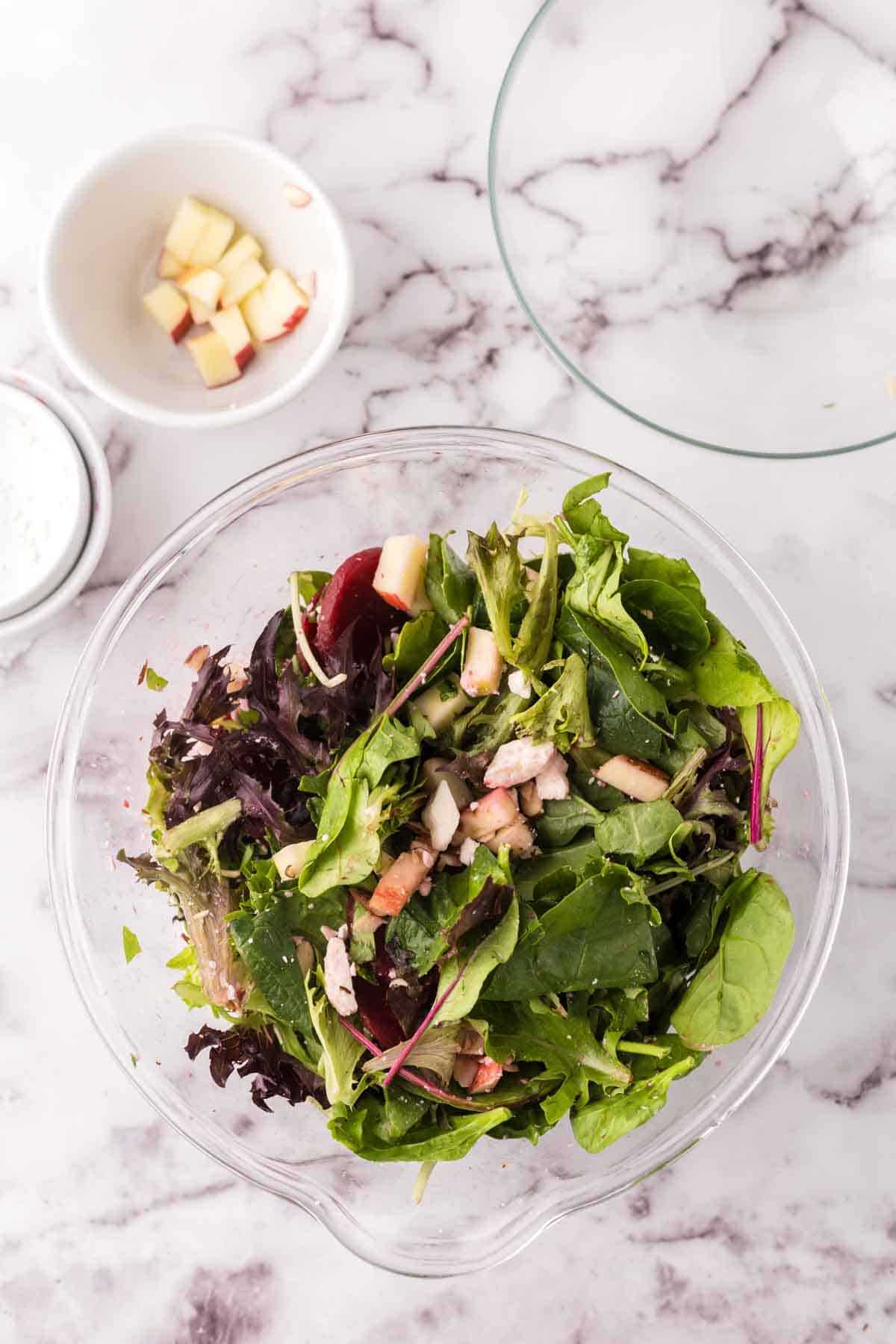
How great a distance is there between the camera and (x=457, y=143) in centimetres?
159

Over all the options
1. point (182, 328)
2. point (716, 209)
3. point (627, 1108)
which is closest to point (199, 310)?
point (182, 328)

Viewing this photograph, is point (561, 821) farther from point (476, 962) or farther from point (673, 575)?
point (673, 575)

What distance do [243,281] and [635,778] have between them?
91 centimetres

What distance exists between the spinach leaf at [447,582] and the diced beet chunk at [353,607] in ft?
0.19

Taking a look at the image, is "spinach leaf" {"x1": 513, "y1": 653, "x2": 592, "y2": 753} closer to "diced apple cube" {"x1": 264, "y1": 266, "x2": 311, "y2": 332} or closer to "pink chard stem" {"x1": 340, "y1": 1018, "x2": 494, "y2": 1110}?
"pink chard stem" {"x1": 340, "y1": 1018, "x2": 494, "y2": 1110}

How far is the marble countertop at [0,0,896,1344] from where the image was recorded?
1579 mm

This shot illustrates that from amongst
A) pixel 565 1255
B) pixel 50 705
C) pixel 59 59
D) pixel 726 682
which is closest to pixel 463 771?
pixel 726 682

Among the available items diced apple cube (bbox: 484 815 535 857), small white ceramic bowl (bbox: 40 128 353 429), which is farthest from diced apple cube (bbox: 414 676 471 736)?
small white ceramic bowl (bbox: 40 128 353 429)

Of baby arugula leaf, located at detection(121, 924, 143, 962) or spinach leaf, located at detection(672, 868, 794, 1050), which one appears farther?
baby arugula leaf, located at detection(121, 924, 143, 962)

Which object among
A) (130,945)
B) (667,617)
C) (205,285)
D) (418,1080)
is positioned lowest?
(130,945)

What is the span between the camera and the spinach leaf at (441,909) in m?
1.13

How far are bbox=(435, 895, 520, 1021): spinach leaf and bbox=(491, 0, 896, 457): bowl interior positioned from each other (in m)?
0.76

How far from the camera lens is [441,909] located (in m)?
1.18

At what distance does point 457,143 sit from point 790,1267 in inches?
64.1
